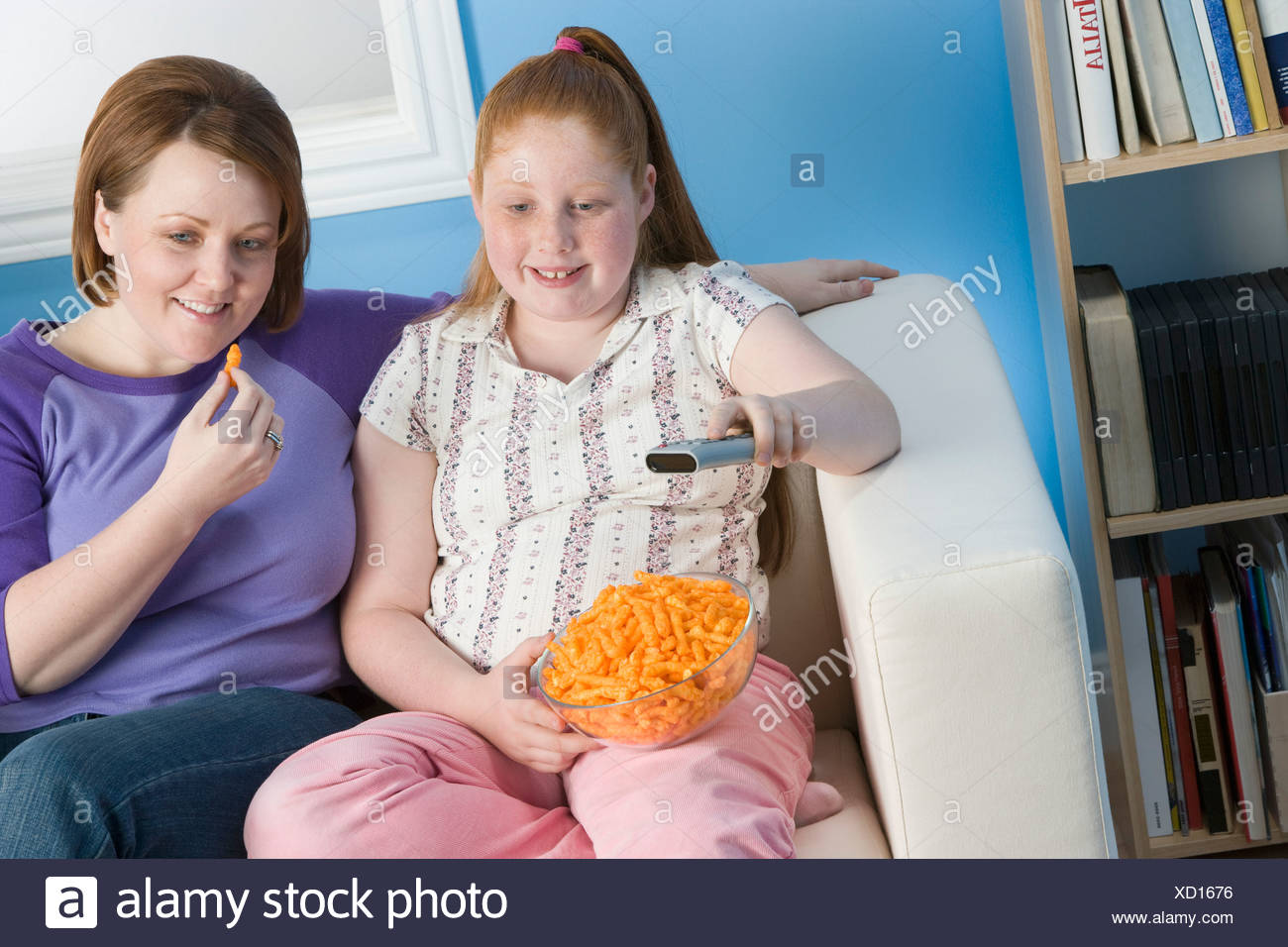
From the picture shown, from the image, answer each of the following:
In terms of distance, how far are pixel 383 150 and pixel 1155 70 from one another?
3.34 ft

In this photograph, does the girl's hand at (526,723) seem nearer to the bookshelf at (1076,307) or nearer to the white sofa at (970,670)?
the white sofa at (970,670)

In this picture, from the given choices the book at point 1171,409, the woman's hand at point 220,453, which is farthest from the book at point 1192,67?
the woman's hand at point 220,453

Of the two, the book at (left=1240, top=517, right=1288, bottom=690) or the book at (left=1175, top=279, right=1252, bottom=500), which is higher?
the book at (left=1175, top=279, right=1252, bottom=500)

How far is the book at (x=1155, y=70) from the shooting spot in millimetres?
1453

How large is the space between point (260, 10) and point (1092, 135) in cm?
114

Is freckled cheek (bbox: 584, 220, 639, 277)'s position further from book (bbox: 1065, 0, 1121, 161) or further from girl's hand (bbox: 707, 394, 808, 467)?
book (bbox: 1065, 0, 1121, 161)

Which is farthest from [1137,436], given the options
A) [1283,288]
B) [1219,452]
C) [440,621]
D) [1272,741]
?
[440,621]

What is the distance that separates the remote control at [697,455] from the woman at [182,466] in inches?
17.3

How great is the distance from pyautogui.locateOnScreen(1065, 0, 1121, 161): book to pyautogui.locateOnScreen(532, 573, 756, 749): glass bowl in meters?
0.78

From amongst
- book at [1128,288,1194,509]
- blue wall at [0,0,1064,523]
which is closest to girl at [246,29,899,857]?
blue wall at [0,0,1064,523]

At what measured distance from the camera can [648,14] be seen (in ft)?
5.70

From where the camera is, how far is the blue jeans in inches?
38.7
